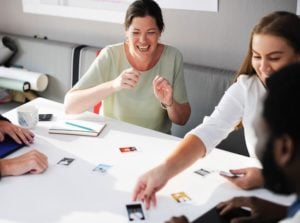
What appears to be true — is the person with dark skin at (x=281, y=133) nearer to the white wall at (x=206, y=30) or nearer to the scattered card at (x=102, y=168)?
the scattered card at (x=102, y=168)

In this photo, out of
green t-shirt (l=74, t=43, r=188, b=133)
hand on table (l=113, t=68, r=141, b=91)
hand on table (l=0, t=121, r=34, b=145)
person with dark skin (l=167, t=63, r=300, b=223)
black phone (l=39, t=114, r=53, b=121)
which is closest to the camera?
person with dark skin (l=167, t=63, r=300, b=223)

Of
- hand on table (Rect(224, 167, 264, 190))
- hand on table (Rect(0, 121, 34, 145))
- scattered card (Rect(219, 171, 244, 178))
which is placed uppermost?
hand on table (Rect(0, 121, 34, 145))

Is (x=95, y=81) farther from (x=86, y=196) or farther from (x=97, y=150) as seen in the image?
(x=86, y=196)

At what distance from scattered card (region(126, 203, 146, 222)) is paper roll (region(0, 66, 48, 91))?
6.18 feet

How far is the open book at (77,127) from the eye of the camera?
1.68 m

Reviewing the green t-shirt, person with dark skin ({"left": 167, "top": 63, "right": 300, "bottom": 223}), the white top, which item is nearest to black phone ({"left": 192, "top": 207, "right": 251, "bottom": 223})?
the white top

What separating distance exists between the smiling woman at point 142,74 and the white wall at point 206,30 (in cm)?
48

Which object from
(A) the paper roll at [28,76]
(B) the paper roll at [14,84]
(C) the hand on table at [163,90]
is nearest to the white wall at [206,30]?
(A) the paper roll at [28,76]

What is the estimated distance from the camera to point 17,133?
1.60 meters

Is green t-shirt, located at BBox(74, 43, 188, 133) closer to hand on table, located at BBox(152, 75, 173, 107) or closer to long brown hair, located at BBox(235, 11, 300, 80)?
hand on table, located at BBox(152, 75, 173, 107)

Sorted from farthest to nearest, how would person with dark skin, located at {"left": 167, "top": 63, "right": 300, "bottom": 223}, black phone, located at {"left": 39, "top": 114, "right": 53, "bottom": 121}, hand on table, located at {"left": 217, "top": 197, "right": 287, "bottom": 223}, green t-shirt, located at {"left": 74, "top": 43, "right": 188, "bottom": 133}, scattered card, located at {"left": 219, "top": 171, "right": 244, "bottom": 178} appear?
1. green t-shirt, located at {"left": 74, "top": 43, "right": 188, "bottom": 133}
2. black phone, located at {"left": 39, "top": 114, "right": 53, "bottom": 121}
3. scattered card, located at {"left": 219, "top": 171, "right": 244, "bottom": 178}
4. hand on table, located at {"left": 217, "top": 197, "right": 287, "bottom": 223}
5. person with dark skin, located at {"left": 167, "top": 63, "right": 300, "bottom": 223}

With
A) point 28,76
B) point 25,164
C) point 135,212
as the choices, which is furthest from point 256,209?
point 28,76

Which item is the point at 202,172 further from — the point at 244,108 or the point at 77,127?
the point at 77,127

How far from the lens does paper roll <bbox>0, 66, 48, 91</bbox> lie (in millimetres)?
2865
